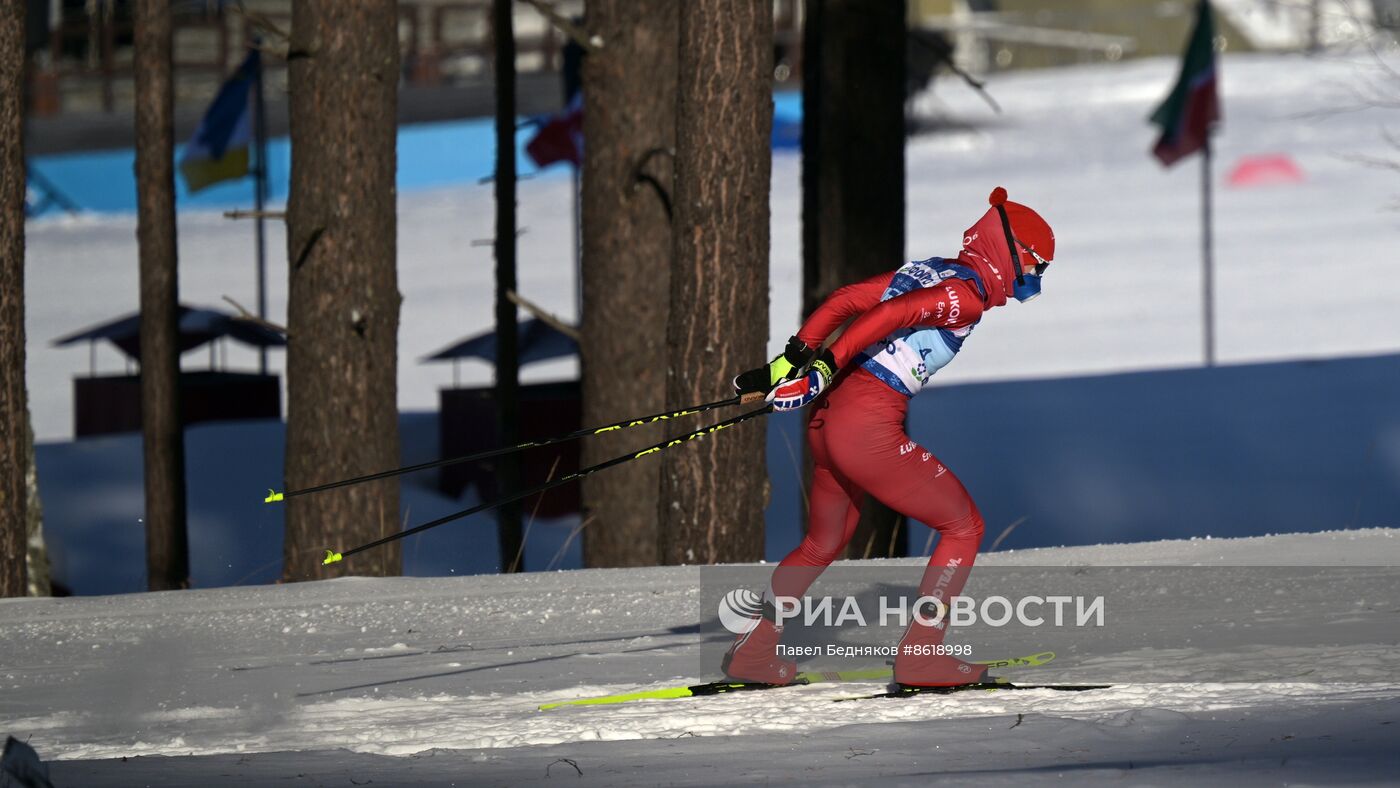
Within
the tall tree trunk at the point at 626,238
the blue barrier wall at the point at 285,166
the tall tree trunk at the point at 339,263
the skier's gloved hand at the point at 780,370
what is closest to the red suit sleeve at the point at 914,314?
the skier's gloved hand at the point at 780,370

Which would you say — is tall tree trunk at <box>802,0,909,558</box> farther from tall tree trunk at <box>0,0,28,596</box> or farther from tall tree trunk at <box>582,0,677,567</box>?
tall tree trunk at <box>0,0,28,596</box>

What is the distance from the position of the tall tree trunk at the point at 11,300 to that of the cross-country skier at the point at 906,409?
4.89 m

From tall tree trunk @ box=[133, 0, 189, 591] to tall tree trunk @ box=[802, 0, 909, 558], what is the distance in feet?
17.9

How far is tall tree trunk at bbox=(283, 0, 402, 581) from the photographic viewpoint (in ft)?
32.7

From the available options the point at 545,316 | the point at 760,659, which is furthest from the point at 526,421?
the point at 760,659

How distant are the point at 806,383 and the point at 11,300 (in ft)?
17.1

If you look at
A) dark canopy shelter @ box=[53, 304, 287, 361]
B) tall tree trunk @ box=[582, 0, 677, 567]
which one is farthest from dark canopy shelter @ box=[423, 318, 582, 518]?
tall tree trunk @ box=[582, 0, 677, 567]

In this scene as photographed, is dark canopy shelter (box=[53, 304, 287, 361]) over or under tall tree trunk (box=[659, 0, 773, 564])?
under

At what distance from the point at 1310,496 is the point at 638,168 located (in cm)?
854

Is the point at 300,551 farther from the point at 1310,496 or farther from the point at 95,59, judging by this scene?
the point at 95,59

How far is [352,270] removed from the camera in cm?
998

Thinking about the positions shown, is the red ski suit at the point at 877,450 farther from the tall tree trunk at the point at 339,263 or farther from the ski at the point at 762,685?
the tall tree trunk at the point at 339,263

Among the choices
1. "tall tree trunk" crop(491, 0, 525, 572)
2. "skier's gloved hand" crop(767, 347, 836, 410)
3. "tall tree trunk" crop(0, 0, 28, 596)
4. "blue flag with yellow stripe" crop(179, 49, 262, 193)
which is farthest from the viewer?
"blue flag with yellow stripe" crop(179, 49, 262, 193)

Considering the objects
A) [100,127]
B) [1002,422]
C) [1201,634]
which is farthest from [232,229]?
[1201,634]
